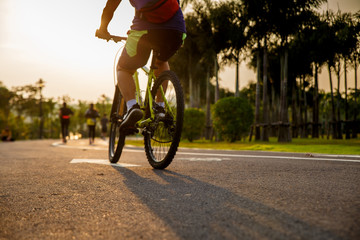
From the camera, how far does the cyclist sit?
3596 mm

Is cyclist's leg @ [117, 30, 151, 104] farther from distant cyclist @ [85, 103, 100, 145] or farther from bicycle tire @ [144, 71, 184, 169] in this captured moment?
distant cyclist @ [85, 103, 100, 145]

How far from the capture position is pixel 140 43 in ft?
12.1

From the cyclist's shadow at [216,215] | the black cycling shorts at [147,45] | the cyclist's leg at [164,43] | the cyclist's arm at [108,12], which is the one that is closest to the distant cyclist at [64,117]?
the cyclist's arm at [108,12]

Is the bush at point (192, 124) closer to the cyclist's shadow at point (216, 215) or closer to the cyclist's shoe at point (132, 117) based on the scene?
the cyclist's shoe at point (132, 117)

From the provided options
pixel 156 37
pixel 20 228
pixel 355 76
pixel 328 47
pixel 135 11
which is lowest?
pixel 20 228

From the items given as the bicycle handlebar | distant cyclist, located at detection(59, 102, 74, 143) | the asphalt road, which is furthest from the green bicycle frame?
distant cyclist, located at detection(59, 102, 74, 143)

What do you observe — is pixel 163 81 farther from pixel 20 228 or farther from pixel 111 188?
pixel 20 228

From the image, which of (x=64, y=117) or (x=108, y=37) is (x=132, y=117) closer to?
(x=108, y=37)

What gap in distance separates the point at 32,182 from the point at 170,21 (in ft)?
6.92

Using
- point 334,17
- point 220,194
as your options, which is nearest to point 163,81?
point 220,194

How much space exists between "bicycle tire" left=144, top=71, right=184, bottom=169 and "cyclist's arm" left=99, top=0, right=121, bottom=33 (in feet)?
3.09

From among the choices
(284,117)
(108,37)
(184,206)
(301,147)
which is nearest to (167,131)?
(108,37)

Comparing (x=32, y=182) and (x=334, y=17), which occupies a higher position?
(x=334, y=17)

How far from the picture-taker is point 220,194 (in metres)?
2.21
